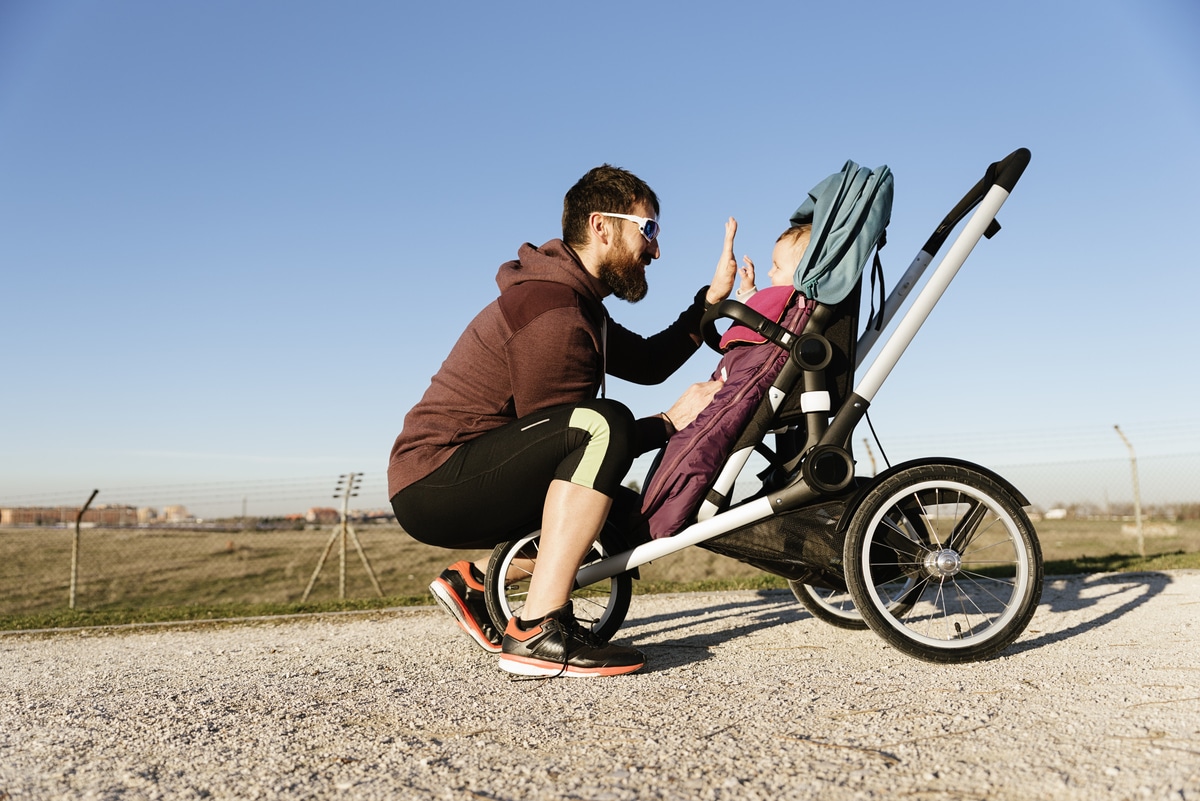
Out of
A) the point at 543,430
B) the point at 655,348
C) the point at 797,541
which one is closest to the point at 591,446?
the point at 543,430

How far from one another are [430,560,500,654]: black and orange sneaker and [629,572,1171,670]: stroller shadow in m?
0.66

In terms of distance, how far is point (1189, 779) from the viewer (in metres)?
1.61

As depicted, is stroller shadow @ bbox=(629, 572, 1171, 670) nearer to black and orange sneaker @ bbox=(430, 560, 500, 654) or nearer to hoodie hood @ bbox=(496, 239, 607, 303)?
black and orange sneaker @ bbox=(430, 560, 500, 654)

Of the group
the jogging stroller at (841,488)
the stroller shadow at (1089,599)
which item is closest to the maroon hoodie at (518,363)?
the jogging stroller at (841,488)

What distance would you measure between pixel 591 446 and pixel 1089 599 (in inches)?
134

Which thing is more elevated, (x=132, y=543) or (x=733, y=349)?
(x=733, y=349)

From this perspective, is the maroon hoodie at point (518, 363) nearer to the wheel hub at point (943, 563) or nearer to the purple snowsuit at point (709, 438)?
the purple snowsuit at point (709, 438)

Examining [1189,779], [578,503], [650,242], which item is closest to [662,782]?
[1189,779]

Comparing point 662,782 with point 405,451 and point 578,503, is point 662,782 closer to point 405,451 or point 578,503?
point 578,503

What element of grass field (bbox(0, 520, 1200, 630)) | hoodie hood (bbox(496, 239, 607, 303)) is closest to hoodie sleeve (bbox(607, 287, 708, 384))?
hoodie hood (bbox(496, 239, 607, 303))

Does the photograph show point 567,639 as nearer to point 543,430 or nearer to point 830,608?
point 543,430

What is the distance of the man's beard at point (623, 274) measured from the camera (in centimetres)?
345

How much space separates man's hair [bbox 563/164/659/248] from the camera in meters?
3.46

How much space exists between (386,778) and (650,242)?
92.0 inches
